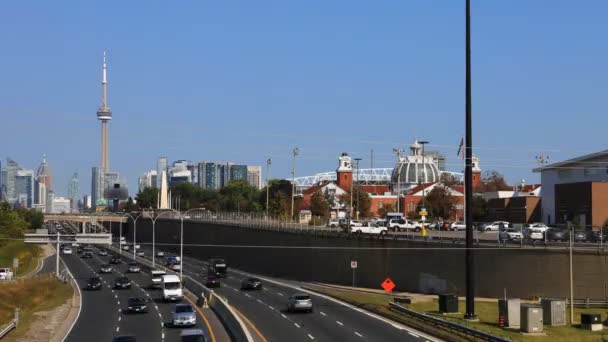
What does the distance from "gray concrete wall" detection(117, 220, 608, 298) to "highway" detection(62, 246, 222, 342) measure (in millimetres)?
19029

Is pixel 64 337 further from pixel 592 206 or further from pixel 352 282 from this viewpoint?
pixel 592 206

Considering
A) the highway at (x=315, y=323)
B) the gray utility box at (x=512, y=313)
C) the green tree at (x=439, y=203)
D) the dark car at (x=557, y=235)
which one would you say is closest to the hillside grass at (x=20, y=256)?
the highway at (x=315, y=323)

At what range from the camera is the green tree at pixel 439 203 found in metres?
156

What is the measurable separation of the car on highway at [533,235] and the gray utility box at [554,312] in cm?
2390

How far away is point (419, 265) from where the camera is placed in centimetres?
7731

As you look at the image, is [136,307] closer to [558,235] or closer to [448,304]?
[448,304]

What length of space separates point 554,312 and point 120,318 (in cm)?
2595

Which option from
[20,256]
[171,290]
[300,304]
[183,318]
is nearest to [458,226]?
[171,290]

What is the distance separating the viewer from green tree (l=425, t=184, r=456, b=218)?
156000mm

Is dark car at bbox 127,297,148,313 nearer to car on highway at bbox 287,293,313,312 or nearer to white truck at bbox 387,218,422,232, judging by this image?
car on highway at bbox 287,293,313,312

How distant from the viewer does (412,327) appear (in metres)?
46.8

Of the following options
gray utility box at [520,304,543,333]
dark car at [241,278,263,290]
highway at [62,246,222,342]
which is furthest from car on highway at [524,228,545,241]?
highway at [62,246,222,342]

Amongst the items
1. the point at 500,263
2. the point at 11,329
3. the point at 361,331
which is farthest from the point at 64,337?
the point at 500,263

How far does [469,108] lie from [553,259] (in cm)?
2508
